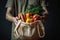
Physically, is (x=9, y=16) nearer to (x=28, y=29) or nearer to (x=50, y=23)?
(x=28, y=29)

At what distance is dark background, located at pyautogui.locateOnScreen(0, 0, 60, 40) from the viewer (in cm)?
123

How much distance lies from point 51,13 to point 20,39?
10.9 inches

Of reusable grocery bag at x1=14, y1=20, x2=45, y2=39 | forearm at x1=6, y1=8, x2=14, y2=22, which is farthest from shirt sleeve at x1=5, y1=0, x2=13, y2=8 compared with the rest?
reusable grocery bag at x1=14, y1=20, x2=45, y2=39

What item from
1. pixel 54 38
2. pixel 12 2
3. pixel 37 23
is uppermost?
pixel 12 2

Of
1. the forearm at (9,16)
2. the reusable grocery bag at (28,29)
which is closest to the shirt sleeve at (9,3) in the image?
the forearm at (9,16)

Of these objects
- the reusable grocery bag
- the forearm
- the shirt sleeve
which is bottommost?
the reusable grocery bag

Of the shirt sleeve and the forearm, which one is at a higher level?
the shirt sleeve

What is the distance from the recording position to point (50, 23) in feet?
4.22

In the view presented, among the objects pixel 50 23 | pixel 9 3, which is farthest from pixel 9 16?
pixel 50 23

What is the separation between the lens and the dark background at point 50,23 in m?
1.23

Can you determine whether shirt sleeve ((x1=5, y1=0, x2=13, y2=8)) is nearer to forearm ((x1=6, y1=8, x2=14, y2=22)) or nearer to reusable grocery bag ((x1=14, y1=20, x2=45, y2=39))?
forearm ((x1=6, y1=8, x2=14, y2=22))

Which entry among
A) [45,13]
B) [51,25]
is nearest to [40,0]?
[45,13]

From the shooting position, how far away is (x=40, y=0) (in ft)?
3.87

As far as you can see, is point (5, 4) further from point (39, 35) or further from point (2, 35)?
point (39, 35)
